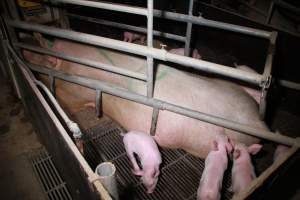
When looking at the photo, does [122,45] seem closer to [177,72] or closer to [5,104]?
[177,72]

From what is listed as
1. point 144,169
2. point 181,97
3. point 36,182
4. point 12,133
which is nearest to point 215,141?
point 181,97

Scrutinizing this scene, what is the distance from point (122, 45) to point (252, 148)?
143 centimetres

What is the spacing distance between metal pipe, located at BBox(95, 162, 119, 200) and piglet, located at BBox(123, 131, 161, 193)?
0.92m

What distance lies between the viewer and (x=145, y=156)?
2.17m

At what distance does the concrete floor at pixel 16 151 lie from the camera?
97.7 inches

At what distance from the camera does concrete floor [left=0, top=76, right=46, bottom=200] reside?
248 cm

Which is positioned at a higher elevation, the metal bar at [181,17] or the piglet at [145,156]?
the metal bar at [181,17]

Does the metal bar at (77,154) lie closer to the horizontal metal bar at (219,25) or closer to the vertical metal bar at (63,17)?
the horizontal metal bar at (219,25)

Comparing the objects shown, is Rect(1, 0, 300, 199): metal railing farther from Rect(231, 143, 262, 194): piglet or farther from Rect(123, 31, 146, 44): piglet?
Rect(123, 31, 146, 44): piglet

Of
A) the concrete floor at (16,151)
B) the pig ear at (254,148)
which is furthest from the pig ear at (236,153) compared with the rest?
the concrete floor at (16,151)

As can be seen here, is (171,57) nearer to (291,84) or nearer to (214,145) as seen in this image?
(214,145)

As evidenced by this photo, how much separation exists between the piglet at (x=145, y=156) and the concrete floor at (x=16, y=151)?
1003 millimetres

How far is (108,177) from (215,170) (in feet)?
3.78

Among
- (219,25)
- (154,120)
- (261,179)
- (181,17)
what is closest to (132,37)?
(181,17)
